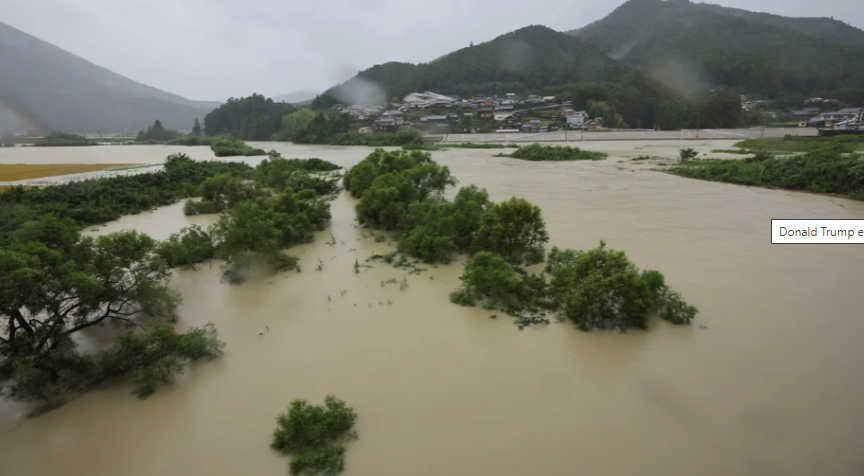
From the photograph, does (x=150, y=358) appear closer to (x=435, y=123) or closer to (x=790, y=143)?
(x=790, y=143)

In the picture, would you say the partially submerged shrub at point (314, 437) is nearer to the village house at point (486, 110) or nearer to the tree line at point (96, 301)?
the tree line at point (96, 301)

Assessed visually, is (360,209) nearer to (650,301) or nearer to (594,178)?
(650,301)

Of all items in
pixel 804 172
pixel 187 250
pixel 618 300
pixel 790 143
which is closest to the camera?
pixel 618 300

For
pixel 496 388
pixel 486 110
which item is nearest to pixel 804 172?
pixel 496 388

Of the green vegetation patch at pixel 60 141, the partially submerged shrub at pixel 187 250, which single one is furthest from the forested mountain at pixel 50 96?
the partially submerged shrub at pixel 187 250

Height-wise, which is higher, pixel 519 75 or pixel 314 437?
pixel 519 75

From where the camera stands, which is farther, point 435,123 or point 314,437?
point 435,123
